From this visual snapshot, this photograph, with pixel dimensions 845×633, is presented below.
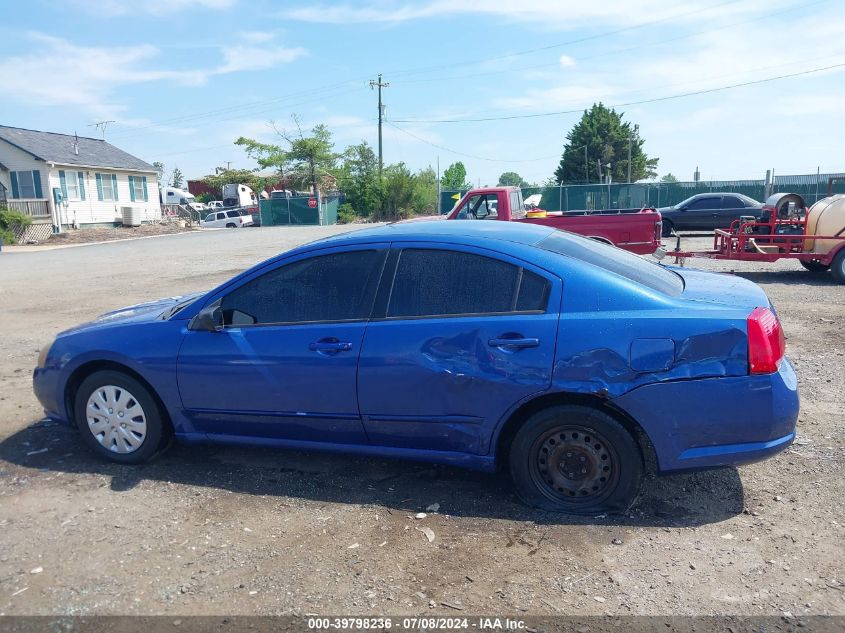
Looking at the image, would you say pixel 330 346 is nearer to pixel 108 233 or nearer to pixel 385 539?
pixel 385 539

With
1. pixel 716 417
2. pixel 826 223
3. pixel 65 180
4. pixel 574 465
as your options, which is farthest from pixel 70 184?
pixel 716 417

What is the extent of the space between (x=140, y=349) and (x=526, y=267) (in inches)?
101

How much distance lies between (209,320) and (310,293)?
69cm

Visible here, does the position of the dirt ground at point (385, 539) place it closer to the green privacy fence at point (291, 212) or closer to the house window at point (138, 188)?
the house window at point (138, 188)

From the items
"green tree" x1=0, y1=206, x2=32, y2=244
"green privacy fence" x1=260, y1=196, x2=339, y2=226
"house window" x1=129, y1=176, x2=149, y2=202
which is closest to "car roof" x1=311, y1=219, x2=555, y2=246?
"green tree" x1=0, y1=206, x2=32, y2=244

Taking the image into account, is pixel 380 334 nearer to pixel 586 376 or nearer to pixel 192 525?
pixel 586 376

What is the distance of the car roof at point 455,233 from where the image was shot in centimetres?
A: 414

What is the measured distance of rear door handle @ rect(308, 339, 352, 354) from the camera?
13.2ft

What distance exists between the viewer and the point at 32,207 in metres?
35.7

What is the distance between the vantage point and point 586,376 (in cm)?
360

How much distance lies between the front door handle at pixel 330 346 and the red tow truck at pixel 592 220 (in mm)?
9461

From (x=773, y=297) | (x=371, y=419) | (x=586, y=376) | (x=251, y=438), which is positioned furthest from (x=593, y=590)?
(x=773, y=297)

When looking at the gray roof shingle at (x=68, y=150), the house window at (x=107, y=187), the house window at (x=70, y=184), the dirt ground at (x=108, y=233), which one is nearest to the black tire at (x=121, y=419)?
the dirt ground at (x=108, y=233)

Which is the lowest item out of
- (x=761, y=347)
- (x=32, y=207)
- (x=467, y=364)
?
(x=467, y=364)
